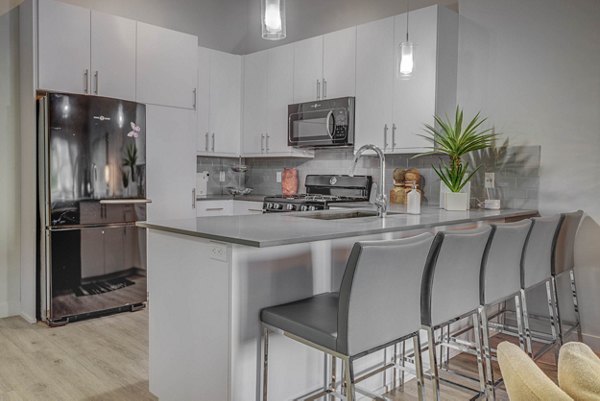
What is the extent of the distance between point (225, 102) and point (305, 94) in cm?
104

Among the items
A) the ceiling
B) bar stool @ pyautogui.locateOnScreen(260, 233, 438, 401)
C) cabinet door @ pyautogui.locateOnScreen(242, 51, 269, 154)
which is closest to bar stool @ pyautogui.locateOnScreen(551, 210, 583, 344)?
bar stool @ pyautogui.locateOnScreen(260, 233, 438, 401)

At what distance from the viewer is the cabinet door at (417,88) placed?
11.8 feet

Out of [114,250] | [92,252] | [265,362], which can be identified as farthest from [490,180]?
[92,252]

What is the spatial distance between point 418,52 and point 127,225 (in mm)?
2748

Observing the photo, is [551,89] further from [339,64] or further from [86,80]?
[86,80]

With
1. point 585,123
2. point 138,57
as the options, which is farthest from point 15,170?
point 585,123

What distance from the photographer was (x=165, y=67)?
4.24m

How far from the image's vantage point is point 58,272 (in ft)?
11.5

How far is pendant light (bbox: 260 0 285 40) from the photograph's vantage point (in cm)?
224

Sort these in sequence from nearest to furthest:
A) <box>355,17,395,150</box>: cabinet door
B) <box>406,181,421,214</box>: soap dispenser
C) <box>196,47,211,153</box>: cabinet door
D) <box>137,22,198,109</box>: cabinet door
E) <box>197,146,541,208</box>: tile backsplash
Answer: <box>406,181,421,214</box>: soap dispenser
<box>197,146,541,208</box>: tile backsplash
<box>355,17,395,150</box>: cabinet door
<box>137,22,198,109</box>: cabinet door
<box>196,47,211,153</box>: cabinet door

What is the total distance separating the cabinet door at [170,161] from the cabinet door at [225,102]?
0.65 m

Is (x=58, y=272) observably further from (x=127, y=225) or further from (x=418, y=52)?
(x=418, y=52)

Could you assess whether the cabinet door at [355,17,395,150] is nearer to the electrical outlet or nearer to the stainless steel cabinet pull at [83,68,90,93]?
the electrical outlet

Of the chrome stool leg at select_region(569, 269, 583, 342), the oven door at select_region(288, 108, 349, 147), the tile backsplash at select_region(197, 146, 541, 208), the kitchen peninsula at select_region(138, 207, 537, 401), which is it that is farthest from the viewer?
the oven door at select_region(288, 108, 349, 147)
